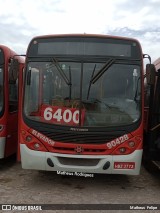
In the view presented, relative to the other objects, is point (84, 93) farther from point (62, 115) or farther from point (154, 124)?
point (154, 124)

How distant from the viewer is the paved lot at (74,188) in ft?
20.6

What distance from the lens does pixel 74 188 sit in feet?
23.2

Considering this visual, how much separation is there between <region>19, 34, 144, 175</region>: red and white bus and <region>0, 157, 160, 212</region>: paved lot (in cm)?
45

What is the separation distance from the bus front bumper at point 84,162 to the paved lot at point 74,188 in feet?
1.44

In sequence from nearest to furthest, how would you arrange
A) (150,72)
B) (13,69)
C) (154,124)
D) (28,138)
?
(28,138) → (150,72) → (13,69) → (154,124)

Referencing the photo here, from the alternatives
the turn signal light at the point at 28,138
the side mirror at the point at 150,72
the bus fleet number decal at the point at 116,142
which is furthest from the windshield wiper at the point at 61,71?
the side mirror at the point at 150,72

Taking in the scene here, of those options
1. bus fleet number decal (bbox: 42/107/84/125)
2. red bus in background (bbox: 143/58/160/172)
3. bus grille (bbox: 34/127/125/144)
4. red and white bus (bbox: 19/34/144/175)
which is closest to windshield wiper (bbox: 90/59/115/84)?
red and white bus (bbox: 19/34/144/175)

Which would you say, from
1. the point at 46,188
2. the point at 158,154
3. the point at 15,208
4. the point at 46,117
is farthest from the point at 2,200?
the point at 158,154

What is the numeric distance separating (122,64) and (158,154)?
2376mm

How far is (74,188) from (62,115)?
1487mm

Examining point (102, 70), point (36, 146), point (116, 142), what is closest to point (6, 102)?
point (36, 146)

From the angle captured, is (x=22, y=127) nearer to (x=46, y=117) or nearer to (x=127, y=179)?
(x=46, y=117)

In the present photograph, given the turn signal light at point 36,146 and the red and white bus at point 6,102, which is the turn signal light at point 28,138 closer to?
the turn signal light at point 36,146

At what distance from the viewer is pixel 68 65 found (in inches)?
275
